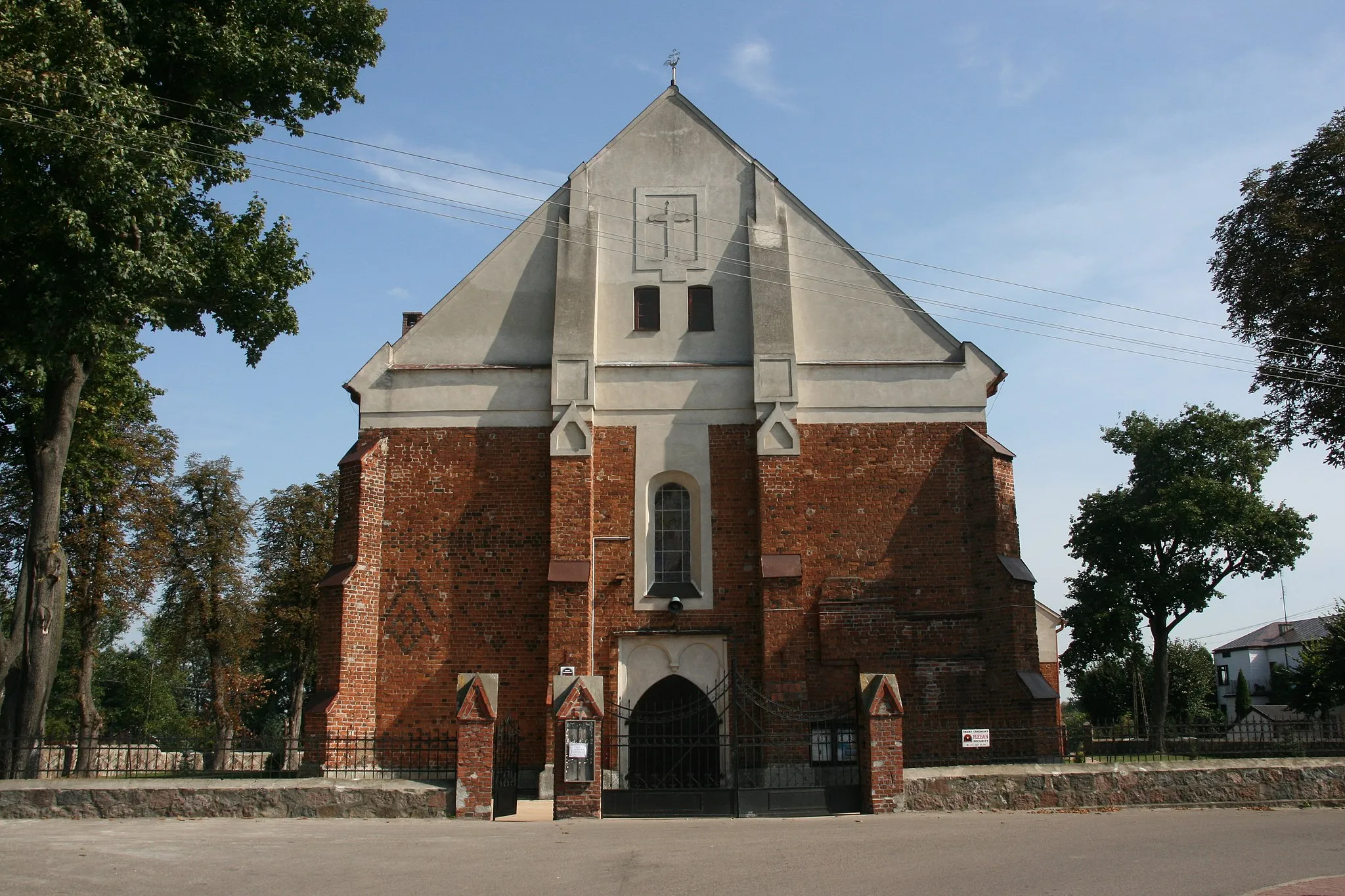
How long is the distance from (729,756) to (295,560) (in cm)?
2386

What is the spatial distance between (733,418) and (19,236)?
11.7m

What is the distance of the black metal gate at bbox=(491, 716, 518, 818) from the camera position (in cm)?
1561

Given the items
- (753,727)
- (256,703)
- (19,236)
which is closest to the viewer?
(19,236)

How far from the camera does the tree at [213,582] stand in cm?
3681

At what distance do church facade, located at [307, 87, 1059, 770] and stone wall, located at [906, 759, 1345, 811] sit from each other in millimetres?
3485

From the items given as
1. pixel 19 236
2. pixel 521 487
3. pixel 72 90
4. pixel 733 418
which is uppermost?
pixel 72 90

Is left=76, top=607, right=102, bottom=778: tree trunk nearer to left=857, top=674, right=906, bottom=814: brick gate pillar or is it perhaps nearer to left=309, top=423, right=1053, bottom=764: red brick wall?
left=309, top=423, right=1053, bottom=764: red brick wall

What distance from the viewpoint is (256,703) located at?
43062 millimetres

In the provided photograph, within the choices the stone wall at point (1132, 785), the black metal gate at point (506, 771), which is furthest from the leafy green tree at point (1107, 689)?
the black metal gate at point (506, 771)

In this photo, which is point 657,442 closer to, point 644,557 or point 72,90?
point 644,557

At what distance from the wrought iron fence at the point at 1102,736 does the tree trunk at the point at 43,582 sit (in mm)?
13179

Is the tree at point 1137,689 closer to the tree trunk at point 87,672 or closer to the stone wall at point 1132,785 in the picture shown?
the stone wall at point 1132,785

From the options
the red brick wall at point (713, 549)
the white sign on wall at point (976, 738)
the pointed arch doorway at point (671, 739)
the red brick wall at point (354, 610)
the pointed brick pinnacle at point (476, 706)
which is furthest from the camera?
the red brick wall at point (713, 549)

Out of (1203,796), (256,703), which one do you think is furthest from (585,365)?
(256,703)
